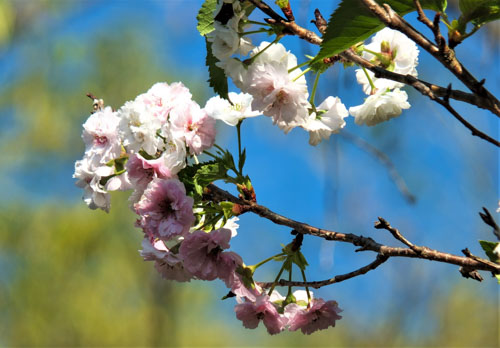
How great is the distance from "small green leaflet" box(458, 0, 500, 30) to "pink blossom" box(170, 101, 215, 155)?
11.8 inches

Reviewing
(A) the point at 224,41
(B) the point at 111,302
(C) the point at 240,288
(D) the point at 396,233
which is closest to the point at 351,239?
(D) the point at 396,233

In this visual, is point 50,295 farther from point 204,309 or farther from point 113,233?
point 204,309

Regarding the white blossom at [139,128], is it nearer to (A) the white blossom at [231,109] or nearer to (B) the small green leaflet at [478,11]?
(A) the white blossom at [231,109]

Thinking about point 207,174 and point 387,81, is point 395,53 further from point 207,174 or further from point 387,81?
point 207,174

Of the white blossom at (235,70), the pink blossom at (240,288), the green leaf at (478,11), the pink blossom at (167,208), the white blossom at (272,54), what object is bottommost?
the pink blossom at (240,288)

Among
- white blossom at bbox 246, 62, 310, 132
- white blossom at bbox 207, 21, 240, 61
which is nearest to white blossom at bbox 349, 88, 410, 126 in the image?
white blossom at bbox 246, 62, 310, 132

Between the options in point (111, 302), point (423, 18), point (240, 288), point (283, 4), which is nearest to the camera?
point (423, 18)

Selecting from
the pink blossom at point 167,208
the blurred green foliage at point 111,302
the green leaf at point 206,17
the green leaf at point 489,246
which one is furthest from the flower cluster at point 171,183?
the blurred green foliage at point 111,302

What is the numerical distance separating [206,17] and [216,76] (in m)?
0.06

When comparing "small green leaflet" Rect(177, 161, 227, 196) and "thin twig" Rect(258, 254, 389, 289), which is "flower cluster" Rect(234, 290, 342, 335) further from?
"small green leaflet" Rect(177, 161, 227, 196)

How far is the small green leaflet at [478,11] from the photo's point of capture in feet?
1.47

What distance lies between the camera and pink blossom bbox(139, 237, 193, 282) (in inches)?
24.6

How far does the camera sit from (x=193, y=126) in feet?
2.07

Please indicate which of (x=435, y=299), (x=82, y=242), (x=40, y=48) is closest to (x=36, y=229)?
(x=82, y=242)
